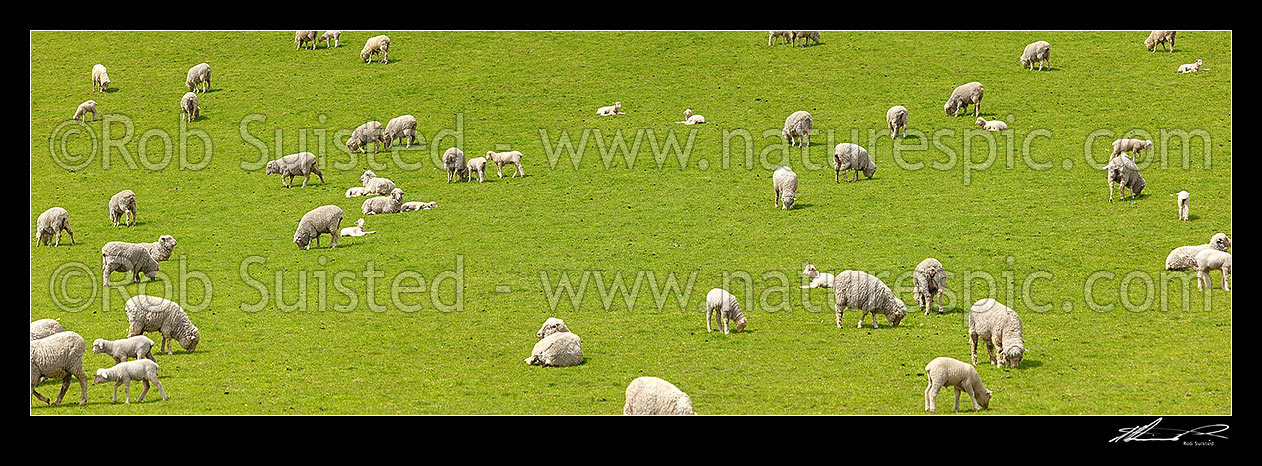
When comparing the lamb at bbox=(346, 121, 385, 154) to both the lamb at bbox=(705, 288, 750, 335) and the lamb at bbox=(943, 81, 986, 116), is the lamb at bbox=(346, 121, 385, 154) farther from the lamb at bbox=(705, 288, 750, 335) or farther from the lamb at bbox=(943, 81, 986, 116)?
the lamb at bbox=(705, 288, 750, 335)

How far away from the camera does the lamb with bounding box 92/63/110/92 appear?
6141 cm

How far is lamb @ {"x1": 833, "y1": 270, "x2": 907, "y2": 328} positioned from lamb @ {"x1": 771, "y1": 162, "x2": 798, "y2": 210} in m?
12.4

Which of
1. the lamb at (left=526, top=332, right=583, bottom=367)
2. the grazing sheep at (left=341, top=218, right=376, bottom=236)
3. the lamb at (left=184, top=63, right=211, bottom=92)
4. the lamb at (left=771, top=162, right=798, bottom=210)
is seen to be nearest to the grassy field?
the lamb at (left=526, top=332, right=583, bottom=367)

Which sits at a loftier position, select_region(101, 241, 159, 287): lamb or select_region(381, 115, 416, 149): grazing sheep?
select_region(381, 115, 416, 149): grazing sheep

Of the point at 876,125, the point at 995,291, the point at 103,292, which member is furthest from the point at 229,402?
the point at 876,125

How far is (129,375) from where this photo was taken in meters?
22.8

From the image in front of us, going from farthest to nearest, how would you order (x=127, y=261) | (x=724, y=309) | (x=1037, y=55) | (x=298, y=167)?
(x=1037, y=55) < (x=298, y=167) < (x=127, y=261) < (x=724, y=309)

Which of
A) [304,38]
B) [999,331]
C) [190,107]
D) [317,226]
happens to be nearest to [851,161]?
[317,226]

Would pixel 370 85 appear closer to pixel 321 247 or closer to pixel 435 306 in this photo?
pixel 321 247

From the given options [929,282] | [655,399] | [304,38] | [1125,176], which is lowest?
[655,399]

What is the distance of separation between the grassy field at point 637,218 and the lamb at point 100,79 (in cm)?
56

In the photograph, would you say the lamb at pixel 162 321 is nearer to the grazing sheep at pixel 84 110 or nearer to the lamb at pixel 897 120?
the lamb at pixel 897 120

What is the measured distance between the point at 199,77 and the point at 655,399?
47.6m

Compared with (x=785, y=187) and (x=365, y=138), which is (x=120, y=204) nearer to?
(x=365, y=138)
